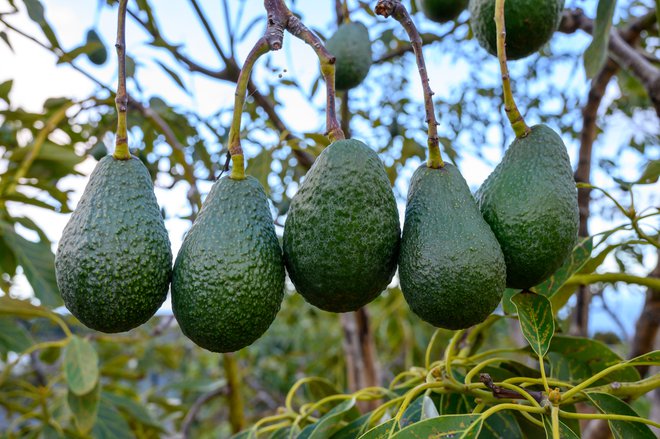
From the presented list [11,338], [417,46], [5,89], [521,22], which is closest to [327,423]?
[417,46]

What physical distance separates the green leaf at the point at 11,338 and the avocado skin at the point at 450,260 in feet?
5.17

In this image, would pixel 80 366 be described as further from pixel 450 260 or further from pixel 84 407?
pixel 450 260

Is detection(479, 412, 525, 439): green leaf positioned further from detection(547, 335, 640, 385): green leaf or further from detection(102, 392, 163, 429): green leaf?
detection(102, 392, 163, 429): green leaf

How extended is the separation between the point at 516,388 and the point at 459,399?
19cm

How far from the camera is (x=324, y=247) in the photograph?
77 cm

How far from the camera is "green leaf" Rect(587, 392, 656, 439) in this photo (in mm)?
811

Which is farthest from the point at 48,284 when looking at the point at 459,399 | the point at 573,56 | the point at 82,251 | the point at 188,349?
the point at 573,56

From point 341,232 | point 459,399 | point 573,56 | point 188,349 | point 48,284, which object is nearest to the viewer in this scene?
point 341,232

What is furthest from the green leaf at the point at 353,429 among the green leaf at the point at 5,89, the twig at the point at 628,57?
the green leaf at the point at 5,89

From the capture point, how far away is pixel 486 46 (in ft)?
3.58

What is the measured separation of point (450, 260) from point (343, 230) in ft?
0.45

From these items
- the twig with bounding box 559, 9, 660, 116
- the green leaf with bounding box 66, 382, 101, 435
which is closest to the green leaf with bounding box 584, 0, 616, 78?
the twig with bounding box 559, 9, 660, 116

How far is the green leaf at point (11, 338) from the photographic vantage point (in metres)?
1.93

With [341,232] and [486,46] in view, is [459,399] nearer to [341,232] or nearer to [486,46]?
[341,232]
